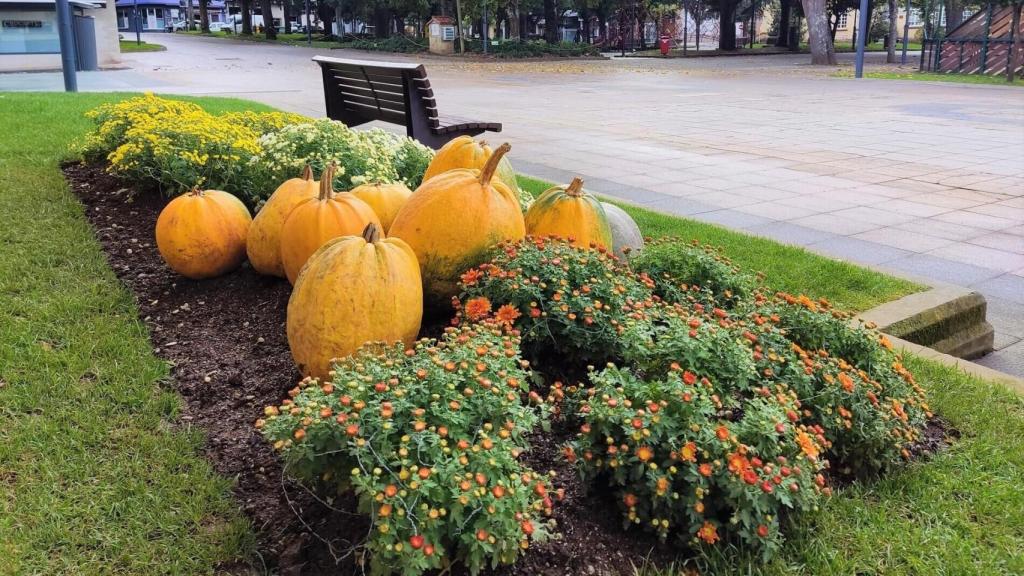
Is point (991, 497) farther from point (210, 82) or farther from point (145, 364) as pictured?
point (210, 82)

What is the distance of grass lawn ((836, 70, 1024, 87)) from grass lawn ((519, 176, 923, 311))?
21.6m

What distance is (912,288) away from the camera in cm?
485

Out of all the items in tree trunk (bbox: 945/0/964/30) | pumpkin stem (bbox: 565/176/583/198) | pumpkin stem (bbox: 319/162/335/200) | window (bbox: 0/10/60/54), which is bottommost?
pumpkin stem (bbox: 565/176/583/198)

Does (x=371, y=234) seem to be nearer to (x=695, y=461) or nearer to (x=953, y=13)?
(x=695, y=461)

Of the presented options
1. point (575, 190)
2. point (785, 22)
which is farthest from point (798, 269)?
point (785, 22)

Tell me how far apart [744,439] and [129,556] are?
178cm

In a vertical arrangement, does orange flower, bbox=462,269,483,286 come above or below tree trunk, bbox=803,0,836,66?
below

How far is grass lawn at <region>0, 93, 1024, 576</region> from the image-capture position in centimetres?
243

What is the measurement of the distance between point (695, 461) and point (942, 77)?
27497mm

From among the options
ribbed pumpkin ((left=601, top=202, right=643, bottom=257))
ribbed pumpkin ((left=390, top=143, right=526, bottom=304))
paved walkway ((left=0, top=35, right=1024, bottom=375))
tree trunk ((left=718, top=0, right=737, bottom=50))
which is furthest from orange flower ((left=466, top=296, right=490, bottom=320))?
tree trunk ((left=718, top=0, right=737, bottom=50))

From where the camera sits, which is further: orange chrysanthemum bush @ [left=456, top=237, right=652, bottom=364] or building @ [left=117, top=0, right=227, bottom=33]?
building @ [left=117, top=0, right=227, bottom=33]

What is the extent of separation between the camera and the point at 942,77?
2588 cm

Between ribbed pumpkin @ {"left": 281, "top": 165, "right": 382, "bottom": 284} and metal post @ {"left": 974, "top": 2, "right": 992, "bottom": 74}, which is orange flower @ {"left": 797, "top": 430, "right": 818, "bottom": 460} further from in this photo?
metal post @ {"left": 974, "top": 2, "right": 992, "bottom": 74}

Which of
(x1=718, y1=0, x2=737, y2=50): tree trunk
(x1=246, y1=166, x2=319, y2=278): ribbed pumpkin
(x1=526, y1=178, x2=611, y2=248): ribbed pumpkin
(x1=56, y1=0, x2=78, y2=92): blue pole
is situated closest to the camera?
(x1=526, y1=178, x2=611, y2=248): ribbed pumpkin
